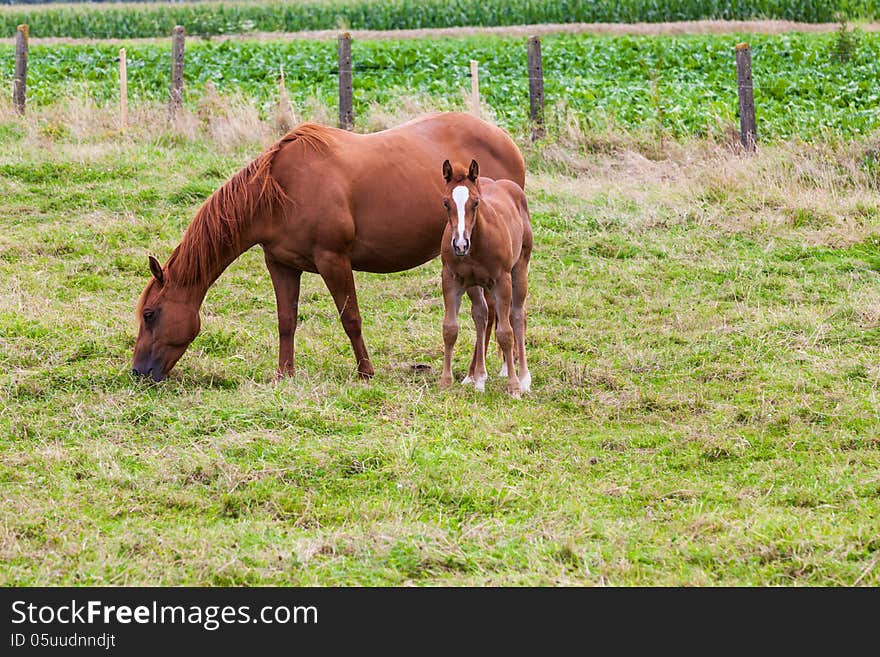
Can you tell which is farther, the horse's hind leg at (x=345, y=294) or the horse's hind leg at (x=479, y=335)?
the horse's hind leg at (x=345, y=294)

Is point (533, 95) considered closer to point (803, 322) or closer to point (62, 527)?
point (803, 322)

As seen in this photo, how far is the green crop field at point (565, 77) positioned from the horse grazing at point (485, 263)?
7.30 m

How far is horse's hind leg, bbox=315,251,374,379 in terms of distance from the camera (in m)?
7.71

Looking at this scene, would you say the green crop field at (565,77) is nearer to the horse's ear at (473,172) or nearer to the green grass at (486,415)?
the green grass at (486,415)

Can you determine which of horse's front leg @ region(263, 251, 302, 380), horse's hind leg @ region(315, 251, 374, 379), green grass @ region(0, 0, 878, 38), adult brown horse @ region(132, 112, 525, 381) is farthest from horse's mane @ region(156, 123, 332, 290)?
green grass @ region(0, 0, 878, 38)

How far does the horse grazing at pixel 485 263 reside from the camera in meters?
6.75

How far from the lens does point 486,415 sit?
6730 millimetres

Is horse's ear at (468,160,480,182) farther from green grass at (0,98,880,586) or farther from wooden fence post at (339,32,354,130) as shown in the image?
wooden fence post at (339,32,354,130)

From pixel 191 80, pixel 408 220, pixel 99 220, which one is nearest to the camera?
pixel 408 220

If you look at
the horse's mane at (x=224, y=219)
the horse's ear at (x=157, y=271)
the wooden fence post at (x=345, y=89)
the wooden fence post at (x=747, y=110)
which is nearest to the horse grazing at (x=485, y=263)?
the horse's mane at (x=224, y=219)

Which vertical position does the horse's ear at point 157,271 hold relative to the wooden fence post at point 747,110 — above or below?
below

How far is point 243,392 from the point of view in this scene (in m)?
7.02
